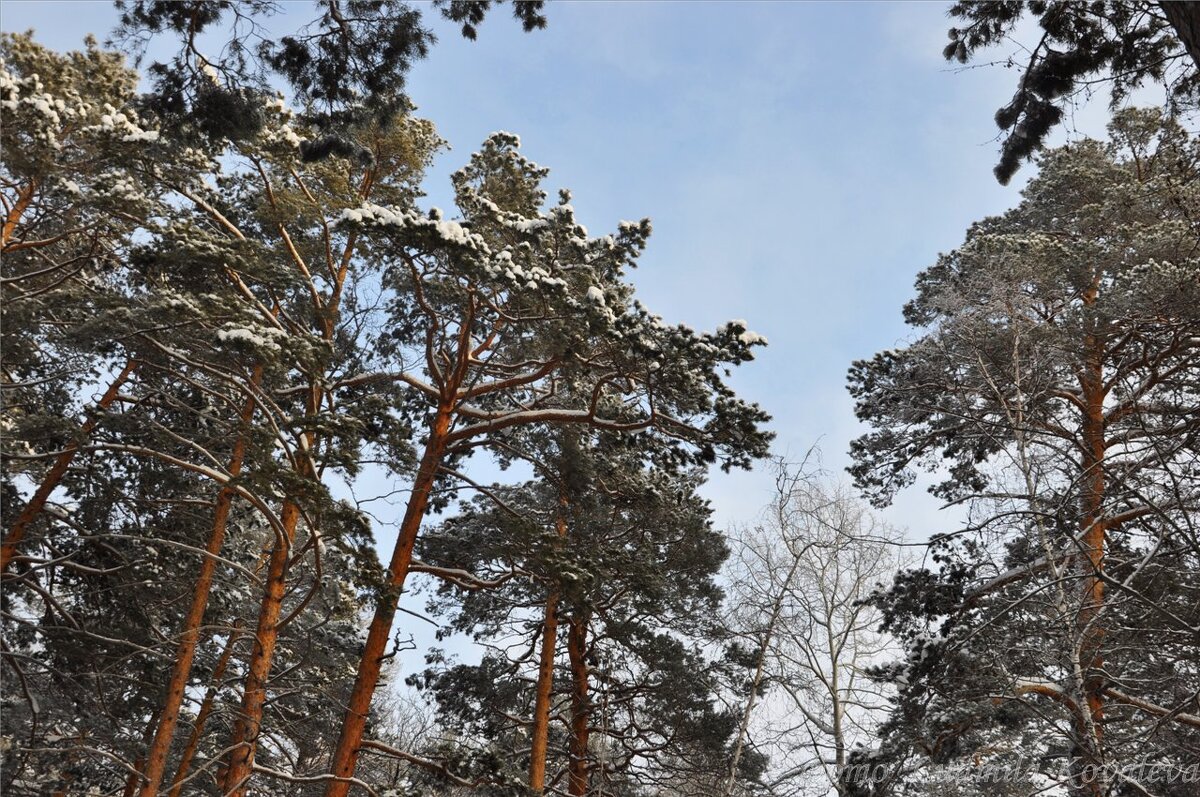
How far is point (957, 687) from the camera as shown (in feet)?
34.2

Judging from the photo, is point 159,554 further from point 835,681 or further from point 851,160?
point 851,160

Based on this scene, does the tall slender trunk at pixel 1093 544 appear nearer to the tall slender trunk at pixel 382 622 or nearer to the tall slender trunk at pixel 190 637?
the tall slender trunk at pixel 382 622

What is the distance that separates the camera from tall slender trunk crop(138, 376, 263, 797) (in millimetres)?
9133

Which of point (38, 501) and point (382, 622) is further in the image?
point (38, 501)

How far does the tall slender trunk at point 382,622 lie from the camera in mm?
8508

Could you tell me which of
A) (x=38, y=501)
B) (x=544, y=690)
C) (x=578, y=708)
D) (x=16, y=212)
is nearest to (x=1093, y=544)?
(x=544, y=690)

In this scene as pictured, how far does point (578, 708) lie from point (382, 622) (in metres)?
5.56

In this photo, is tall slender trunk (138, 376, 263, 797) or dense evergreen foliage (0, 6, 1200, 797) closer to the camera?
dense evergreen foliage (0, 6, 1200, 797)

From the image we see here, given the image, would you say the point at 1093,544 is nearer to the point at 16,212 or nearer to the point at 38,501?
the point at 38,501

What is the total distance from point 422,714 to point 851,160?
1635cm

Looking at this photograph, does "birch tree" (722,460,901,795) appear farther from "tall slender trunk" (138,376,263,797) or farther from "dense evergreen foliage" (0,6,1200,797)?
"tall slender trunk" (138,376,263,797)

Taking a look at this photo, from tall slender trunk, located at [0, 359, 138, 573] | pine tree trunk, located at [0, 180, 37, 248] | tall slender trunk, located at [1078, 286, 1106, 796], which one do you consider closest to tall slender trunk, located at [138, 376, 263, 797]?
tall slender trunk, located at [0, 359, 138, 573]

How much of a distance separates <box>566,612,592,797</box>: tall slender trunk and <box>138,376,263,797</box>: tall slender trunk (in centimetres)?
516

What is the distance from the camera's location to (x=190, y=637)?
9.66 metres
